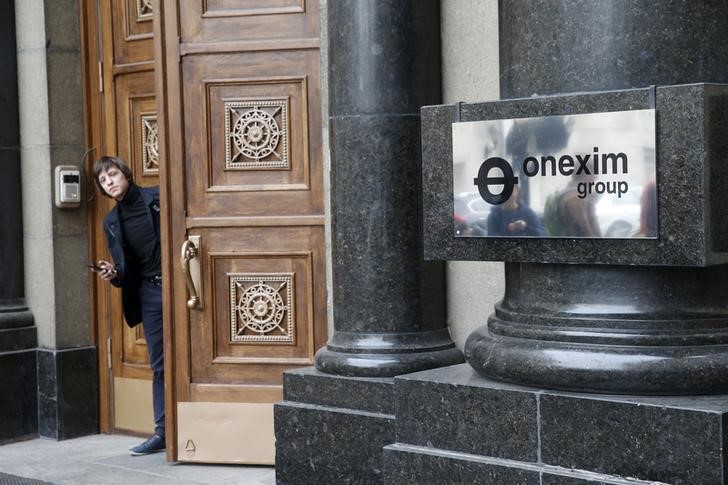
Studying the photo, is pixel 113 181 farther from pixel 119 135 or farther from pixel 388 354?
pixel 388 354

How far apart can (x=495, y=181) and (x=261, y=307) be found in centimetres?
236

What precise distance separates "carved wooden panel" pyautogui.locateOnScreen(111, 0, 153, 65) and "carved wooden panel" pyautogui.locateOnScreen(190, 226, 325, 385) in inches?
54.7

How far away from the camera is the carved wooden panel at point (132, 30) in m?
7.07

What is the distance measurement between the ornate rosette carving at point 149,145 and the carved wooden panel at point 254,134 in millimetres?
822

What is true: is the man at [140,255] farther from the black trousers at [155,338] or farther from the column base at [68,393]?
the column base at [68,393]

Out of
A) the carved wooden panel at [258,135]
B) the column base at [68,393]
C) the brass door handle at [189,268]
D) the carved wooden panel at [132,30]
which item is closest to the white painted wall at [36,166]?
the column base at [68,393]

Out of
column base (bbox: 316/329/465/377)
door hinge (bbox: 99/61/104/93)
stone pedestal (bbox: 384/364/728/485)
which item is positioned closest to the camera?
stone pedestal (bbox: 384/364/728/485)

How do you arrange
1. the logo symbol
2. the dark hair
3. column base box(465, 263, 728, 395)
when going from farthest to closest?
the dark hair, the logo symbol, column base box(465, 263, 728, 395)

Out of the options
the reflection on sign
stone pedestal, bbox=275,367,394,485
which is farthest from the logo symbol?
stone pedestal, bbox=275,367,394,485

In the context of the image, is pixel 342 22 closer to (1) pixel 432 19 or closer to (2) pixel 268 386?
(1) pixel 432 19

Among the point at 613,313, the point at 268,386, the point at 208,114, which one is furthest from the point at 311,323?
the point at 613,313

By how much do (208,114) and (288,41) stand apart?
0.56 meters

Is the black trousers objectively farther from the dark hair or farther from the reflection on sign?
the reflection on sign

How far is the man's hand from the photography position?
6887 mm
